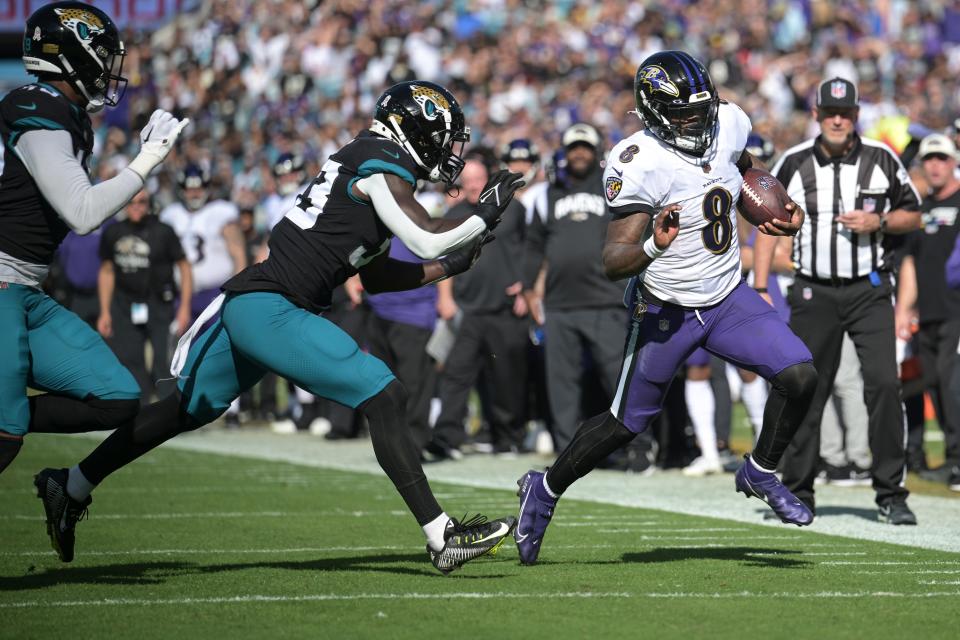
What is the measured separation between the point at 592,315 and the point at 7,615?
613 cm

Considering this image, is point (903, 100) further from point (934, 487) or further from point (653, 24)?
point (934, 487)

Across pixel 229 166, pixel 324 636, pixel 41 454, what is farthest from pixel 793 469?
pixel 229 166

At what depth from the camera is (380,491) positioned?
368 inches

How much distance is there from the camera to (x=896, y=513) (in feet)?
25.8

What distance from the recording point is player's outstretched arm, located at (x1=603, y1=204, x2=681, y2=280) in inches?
237

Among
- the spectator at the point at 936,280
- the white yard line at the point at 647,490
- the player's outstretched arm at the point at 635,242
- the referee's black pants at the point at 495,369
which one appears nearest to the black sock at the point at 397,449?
the player's outstretched arm at the point at 635,242

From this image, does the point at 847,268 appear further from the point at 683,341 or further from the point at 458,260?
the point at 458,260

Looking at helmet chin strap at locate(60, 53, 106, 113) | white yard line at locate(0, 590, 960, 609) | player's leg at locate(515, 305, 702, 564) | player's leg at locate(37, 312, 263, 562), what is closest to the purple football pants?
player's leg at locate(515, 305, 702, 564)

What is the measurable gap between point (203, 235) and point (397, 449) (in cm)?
833

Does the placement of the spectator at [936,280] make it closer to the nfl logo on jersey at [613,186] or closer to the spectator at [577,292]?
the spectator at [577,292]

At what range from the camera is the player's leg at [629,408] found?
21.3 ft

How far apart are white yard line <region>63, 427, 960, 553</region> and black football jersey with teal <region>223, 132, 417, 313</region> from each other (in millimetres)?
2519

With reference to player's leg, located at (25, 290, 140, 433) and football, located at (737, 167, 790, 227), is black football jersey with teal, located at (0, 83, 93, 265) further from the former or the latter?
football, located at (737, 167, 790, 227)

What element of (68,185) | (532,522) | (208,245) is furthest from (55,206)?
(208,245)
